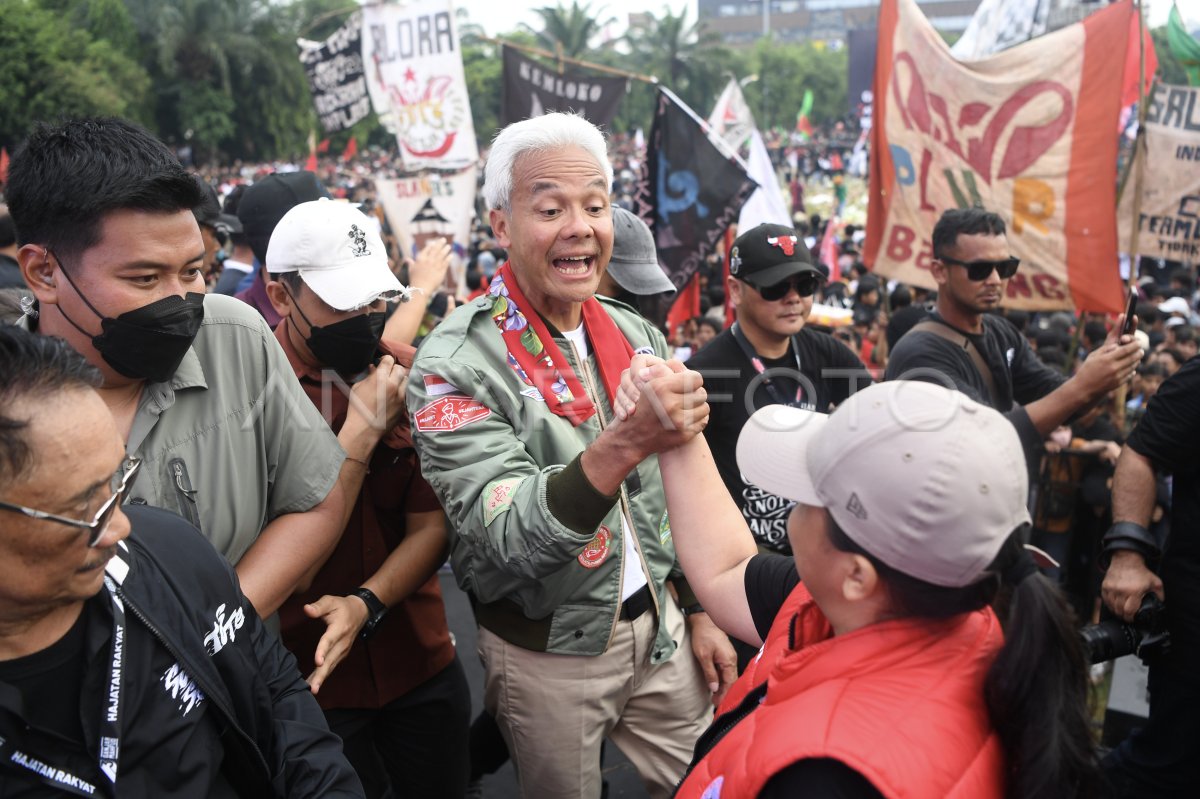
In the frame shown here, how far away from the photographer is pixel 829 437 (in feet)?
4.88

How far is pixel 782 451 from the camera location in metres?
1.64

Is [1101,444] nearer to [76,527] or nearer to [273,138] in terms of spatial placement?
[76,527]

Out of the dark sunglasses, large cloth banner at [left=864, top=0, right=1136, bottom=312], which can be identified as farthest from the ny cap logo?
large cloth banner at [left=864, top=0, right=1136, bottom=312]

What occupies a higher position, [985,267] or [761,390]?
[985,267]

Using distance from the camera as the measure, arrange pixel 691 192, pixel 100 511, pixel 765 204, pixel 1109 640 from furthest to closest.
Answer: pixel 765 204, pixel 691 192, pixel 1109 640, pixel 100 511

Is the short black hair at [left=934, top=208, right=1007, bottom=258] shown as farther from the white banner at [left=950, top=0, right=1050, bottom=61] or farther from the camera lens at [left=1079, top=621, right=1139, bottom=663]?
the white banner at [left=950, top=0, right=1050, bottom=61]

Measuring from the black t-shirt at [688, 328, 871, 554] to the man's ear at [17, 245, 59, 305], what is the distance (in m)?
2.24

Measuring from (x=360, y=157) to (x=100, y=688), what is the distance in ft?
153

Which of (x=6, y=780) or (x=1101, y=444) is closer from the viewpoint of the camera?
(x=6, y=780)

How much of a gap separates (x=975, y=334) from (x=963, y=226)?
0.47 m

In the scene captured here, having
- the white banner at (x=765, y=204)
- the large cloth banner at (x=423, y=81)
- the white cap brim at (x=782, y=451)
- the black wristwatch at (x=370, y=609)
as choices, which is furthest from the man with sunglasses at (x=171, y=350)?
the large cloth banner at (x=423, y=81)

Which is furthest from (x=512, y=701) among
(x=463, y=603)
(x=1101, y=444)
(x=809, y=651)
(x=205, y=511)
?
(x=1101, y=444)

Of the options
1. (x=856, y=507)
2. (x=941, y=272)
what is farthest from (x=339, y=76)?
(x=856, y=507)

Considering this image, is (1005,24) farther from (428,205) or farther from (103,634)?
(103,634)
